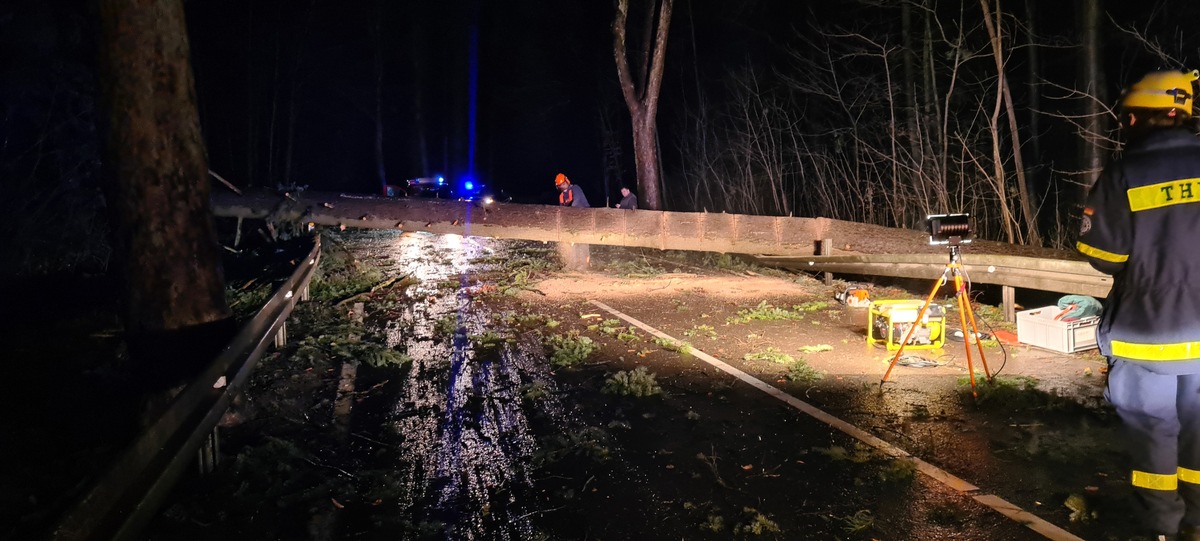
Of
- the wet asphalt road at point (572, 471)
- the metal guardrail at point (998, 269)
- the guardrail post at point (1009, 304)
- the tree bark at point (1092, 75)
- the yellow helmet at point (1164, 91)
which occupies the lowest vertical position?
the wet asphalt road at point (572, 471)

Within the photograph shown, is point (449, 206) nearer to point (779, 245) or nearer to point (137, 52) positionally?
point (779, 245)

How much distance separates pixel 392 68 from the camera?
5478cm

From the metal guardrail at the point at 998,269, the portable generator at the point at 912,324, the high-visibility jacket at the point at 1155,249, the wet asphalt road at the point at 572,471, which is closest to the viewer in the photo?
the high-visibility jacket at the point at 1155,249

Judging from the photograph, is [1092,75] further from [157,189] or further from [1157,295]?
[157,189]

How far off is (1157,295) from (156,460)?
15.9 feet

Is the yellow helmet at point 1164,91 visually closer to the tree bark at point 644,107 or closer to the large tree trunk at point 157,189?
the large tree trunk at point 157,189

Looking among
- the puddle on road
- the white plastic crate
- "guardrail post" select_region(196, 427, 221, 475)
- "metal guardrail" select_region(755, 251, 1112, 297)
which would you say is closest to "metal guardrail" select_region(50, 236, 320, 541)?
"guardrail post" select_region(196, 427, 221, 475)

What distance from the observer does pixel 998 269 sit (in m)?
9.12

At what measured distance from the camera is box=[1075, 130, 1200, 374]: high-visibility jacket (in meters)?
3.25

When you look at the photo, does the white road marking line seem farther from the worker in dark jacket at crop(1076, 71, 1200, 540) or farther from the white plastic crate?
the white plastic crate

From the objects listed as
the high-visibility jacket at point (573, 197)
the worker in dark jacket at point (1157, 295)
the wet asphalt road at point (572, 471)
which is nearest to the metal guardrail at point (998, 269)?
the wet asphalt road at point (572, 471)

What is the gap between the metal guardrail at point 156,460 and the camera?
292cm

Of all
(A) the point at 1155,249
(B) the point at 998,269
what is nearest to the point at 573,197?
(B) the point at 998,269

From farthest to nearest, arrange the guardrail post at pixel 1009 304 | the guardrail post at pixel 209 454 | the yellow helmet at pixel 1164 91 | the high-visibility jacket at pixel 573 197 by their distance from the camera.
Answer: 1. the high-visibility jacket at pixel 573 197
2. the guardrail post at pixel 1009 304
3. the guardrail post at pixel 209 454
4. the yellow helmet at pixel 1164 91
